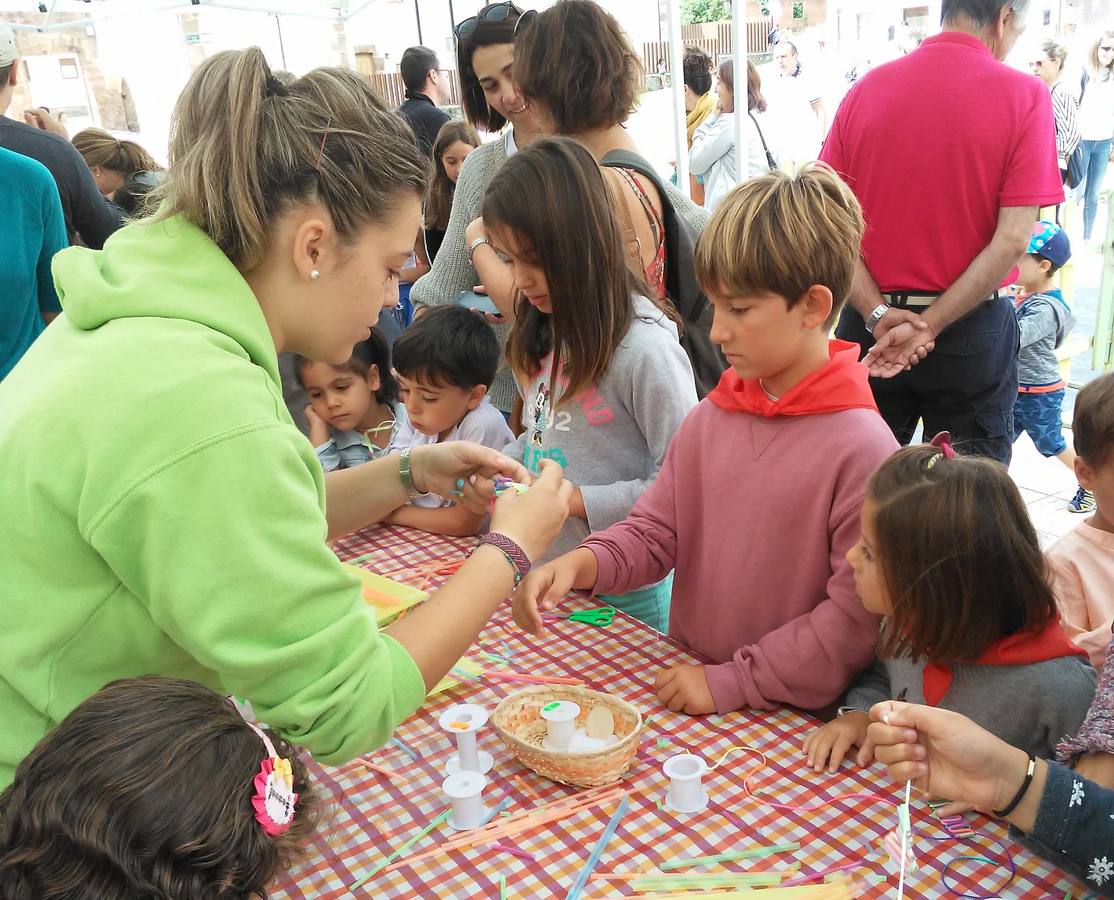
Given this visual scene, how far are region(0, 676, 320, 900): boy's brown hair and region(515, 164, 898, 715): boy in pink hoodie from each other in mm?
755

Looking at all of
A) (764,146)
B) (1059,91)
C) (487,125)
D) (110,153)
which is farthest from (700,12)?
(487,125)

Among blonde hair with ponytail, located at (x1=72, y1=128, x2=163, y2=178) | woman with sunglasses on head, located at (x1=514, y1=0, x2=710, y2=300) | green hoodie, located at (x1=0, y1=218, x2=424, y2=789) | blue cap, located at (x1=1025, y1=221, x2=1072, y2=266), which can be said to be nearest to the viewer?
green hoodie, located at (x1=0, y1=218, x2=424, y2=789)

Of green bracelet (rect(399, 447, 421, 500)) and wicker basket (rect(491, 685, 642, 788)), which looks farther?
green bracelet (rect(399, 447, 421, 500))

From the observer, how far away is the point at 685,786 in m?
1.36

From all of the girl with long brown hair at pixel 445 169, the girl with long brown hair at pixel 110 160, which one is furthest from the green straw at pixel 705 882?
the girl with long brown hair at pixel 110 160

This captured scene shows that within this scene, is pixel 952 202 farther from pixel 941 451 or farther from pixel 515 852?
pixel 515 852


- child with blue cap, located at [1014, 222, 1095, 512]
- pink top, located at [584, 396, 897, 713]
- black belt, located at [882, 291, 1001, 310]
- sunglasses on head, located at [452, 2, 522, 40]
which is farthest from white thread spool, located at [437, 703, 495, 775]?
child with blue cap, located at [1014, 222, 1095, 512]

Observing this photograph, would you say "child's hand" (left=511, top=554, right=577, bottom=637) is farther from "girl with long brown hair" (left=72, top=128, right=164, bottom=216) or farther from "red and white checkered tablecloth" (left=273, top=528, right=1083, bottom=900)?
"girl with long brown hair" (left=72, top=128, right=164, bottom=216)

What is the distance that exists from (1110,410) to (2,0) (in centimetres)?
1073

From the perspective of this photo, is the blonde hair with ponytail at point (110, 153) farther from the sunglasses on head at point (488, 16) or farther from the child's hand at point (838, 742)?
the child's hand at point (838, 742)

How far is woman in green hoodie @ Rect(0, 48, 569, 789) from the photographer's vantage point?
1.05m

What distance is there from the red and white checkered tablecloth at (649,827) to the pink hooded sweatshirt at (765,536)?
4.3 inches

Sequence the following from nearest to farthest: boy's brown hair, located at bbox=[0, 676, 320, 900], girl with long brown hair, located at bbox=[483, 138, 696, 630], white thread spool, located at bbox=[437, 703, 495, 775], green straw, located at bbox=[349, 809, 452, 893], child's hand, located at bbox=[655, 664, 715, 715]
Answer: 1. boy's brown hair, located at bbox=[0, 676, 320, 900]
2. green straw, located at bbox=[349, 809, 452, 893]
3. white thread spool, located at bbox=[437, 703, 495, 775]
4. child's hand, located at bbox=[655, 664, 715, 715]
5. girl with long brown hair, located at bbox=[483, 138, 696, 630]

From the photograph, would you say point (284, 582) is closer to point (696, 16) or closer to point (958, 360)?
point (958, 360)
